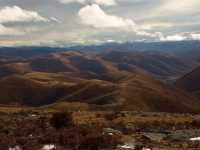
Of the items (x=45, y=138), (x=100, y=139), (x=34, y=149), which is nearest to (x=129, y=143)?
(x=100, y=139)

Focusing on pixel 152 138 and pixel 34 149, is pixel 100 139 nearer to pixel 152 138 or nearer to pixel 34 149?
pixel 34 149

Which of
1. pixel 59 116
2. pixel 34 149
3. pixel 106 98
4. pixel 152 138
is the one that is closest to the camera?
Answer: pixel 34 149

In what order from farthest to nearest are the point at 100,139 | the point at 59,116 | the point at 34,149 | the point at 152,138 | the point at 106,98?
the point at 106,98
the point at 59,116
the point at 152,138
the point at 100,139
the point at 34,149

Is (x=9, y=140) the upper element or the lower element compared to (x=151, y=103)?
upper

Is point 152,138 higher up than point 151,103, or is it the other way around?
point 152,138

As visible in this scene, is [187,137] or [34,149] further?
[187,137]

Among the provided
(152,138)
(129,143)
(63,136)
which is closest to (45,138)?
(63,136)

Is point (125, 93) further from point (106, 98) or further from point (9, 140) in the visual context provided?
point (9, 140)

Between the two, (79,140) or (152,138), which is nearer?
(79,140)

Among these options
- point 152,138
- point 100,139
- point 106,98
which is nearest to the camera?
point 100,139
